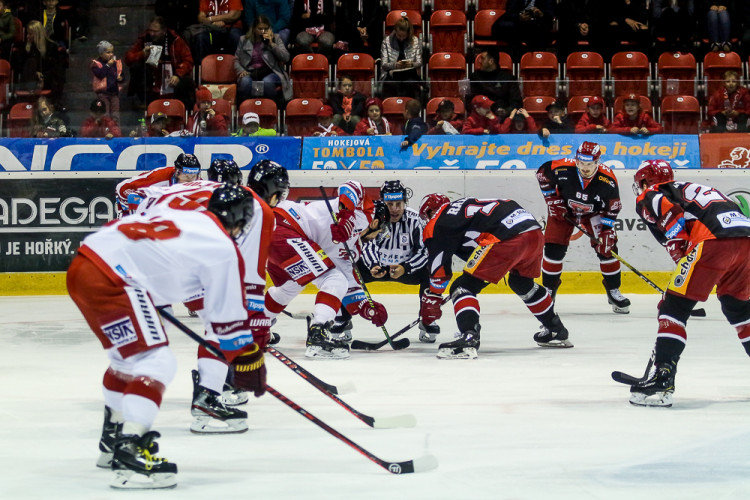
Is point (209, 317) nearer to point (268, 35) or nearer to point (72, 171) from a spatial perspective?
point (72, 171)

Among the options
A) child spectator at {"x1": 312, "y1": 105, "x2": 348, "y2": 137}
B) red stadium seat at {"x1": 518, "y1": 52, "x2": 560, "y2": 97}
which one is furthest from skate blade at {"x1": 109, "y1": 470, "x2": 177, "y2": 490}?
red stadium seat at {"x1": 518, "y1": 52, "x2": 560, "y2": 97}

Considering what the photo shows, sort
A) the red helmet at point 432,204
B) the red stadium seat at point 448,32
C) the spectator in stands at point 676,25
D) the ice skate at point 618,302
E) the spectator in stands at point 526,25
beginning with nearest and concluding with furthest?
the red helmet at point 432,204
the ice skate at point 618,302
the spectator in stands at point 676,25
the spectator in stands at point 526,25
the red stadium seat at point 448,32

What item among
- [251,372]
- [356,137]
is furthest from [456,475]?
[356,137]

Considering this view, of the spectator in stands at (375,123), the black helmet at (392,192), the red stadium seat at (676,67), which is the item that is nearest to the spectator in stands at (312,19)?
the spectator in stands at (375,123)

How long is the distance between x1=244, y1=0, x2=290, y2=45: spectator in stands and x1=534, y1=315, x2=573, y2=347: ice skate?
220 inches

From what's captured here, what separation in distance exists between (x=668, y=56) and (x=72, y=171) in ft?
20.0

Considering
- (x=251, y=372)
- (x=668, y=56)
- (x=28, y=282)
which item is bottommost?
(x=28, y=282)

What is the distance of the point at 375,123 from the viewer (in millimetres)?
10258

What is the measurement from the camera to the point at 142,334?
3643mm

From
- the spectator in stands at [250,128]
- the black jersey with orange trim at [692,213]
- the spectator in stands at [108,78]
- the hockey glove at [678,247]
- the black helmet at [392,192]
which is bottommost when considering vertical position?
the hockey glove at [678,247]

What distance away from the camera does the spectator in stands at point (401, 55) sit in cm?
1107

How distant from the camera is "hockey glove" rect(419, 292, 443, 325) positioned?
7.22m

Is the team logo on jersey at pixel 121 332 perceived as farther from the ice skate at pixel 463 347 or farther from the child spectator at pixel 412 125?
the child spectator at pixel 412 125

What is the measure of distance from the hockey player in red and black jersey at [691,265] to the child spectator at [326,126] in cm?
526
